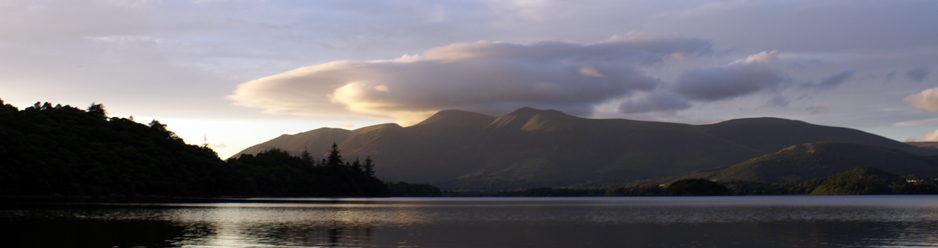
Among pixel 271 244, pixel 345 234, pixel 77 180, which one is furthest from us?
pixel 77 180

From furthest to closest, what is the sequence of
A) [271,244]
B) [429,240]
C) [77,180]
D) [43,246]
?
[77,180]
[429,240]
[271,244]
[43,246]

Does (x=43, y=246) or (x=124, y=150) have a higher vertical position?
(x=124, y=150)

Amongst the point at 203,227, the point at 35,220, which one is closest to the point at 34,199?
the point at 35,220

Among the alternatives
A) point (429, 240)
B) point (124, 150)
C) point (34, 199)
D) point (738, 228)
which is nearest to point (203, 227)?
point (429, 240)

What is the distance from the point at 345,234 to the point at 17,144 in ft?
332

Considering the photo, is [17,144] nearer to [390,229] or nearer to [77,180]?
[77,180]

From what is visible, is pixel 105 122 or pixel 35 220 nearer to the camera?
pixel 35 220

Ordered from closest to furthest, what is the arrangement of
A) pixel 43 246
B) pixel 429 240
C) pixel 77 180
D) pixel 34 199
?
1. pixel 43 246
2. pixel 429 240
3. pixel 34 199
4. pixel 77 180

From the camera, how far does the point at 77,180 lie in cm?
13850

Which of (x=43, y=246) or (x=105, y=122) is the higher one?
(x=105, y=122)

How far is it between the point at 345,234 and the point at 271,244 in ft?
33.1

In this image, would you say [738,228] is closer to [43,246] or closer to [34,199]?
[43,246]

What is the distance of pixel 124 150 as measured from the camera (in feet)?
545

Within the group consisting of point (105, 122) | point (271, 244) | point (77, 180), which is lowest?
point (271, 244)
